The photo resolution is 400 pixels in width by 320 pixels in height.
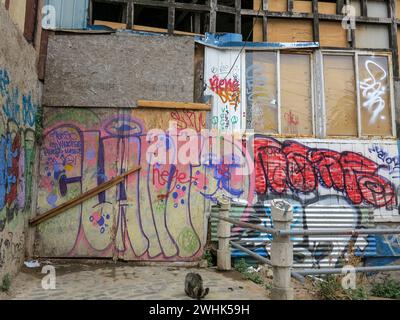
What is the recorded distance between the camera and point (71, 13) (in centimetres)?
761

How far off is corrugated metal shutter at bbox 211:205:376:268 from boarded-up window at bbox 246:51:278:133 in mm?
1782

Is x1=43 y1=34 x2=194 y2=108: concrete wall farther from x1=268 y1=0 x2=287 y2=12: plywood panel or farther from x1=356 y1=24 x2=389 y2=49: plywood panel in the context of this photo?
x1=356 y1=24 x2=389 y2=49: plywood panel

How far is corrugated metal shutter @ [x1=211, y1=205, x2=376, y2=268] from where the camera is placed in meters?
7.01

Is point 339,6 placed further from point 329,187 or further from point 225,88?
point 329,187

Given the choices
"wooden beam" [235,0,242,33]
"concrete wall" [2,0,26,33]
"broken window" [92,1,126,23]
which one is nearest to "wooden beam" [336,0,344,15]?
"wooden beam" [235,0,242,33]

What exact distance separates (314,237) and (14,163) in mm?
5373

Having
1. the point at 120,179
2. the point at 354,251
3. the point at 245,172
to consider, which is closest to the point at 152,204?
the point at 120,179

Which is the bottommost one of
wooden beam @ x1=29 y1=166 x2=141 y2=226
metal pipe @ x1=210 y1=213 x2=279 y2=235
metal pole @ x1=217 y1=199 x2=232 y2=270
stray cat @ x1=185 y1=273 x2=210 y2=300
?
stray cat @ x1=185 y1=273 x2=210 y2=300

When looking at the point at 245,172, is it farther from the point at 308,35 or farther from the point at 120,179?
the point at 308,35

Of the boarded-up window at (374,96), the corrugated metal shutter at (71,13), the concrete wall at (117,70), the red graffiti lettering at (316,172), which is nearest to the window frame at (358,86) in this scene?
the boarded-up window at (374,96)

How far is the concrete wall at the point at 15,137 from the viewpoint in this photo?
17.2ft

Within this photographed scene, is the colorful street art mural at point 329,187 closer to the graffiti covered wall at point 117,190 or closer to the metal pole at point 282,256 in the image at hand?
the graffiti covered wall at point 117,190

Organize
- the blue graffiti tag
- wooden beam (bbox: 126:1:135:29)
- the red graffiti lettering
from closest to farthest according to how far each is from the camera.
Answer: the blue graffiti tag < the red graffiti lettering < wooden beam (bbox: 126:1:135:29)

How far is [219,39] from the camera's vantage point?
25.9 feet
